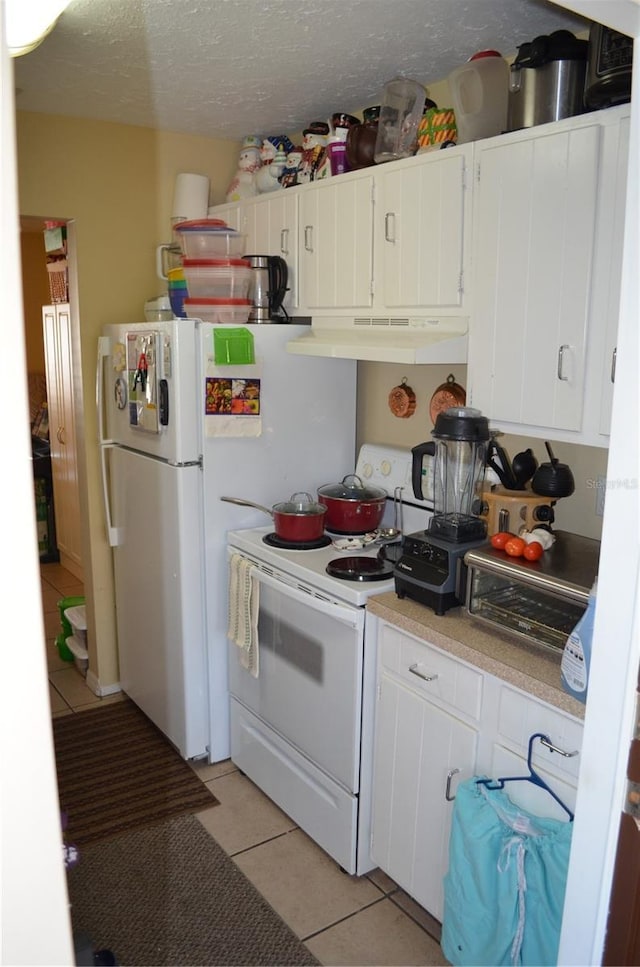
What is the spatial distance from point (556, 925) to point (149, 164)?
323 centimetres

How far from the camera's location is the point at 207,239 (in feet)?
10.2

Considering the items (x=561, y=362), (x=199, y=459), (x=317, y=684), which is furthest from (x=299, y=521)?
(x=561, y=362)

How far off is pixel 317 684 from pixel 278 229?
68.4 inches

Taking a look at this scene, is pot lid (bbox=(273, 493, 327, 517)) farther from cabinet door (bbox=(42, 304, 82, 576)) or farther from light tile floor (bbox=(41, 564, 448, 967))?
cabinet door (bbox=(42, 304, 82, 576))

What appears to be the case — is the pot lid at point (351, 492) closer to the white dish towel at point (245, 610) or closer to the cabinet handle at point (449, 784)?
the white dish towel at point (245, 610)

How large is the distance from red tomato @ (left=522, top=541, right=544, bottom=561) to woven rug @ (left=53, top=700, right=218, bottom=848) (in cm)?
159

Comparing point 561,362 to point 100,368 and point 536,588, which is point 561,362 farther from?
point 100,368

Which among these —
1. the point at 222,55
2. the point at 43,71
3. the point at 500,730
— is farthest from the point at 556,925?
the point at 43,71

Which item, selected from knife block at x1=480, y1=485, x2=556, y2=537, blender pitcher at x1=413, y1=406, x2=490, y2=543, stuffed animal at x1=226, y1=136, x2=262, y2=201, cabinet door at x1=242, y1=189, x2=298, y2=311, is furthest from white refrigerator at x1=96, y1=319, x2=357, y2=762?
knife block at x1=480, y1=485, x2=556, y2=537

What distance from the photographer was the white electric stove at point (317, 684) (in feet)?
7.44

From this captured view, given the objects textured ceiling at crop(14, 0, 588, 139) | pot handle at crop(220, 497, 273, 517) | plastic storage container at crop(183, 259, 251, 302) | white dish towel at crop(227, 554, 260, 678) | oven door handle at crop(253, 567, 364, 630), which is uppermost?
textured ceiling at crop(14, 0, 588, 139)

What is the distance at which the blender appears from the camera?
2072mm

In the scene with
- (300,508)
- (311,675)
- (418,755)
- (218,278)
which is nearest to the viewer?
(418,755)

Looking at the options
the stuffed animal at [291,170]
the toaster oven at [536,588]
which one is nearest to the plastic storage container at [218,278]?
the stuffed animal at [291,170]
